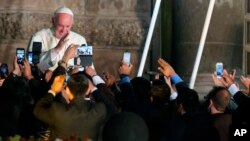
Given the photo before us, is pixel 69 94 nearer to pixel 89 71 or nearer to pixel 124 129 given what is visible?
pixel 89 71

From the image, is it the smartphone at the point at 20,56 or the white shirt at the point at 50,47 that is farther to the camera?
the white shirt at the point at 50,47

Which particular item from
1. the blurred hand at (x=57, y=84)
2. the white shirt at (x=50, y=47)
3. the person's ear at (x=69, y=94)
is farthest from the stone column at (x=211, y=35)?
the blurred hand at (x=57, y=84)

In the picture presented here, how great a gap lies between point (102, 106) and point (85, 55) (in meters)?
1.51

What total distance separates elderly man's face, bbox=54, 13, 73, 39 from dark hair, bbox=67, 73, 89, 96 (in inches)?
113

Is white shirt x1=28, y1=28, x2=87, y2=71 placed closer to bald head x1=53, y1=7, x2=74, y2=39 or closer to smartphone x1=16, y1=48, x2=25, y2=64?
bald head x1=53, y1=7, x2=74, y2=39

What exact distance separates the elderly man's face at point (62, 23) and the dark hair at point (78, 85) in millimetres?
2873

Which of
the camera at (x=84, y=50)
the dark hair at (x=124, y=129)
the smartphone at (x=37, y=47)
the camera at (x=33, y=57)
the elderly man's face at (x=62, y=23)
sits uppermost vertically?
the elderly man's face at (x=62, y=23)

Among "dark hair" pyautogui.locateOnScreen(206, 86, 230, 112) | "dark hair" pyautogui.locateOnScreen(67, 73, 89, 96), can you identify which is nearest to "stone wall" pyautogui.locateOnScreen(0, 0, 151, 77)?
"dark hair" pyautogui.locateOnScreen(206, 86, 230, 112)

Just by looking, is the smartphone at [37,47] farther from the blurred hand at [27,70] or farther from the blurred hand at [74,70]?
the blurred hand at [27,70]

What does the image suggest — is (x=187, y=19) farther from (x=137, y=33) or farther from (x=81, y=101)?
(x=81, y=101)

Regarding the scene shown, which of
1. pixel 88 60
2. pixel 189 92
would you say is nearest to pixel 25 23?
pixel 88 60

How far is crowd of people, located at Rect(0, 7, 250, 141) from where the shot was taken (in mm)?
7445

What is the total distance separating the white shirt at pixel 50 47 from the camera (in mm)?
10096

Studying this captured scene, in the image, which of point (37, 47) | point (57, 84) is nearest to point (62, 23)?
point (37, 47)
